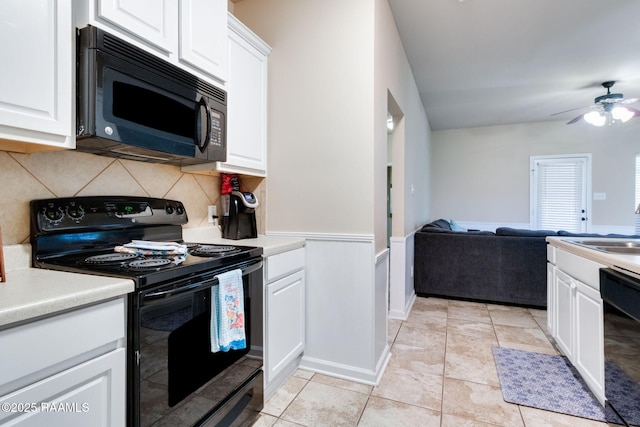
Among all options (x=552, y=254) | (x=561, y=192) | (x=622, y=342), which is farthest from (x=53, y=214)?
(x=561, y=192)

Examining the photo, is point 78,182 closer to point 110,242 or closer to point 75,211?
point 75,211

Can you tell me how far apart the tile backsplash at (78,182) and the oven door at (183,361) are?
0.69m

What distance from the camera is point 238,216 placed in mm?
2139

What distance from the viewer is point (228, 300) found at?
4.55 feet

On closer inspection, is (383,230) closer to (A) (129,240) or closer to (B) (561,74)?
(A) (129,240)

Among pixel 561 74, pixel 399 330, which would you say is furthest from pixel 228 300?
pixel 561 74

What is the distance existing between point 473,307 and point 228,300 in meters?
3.21

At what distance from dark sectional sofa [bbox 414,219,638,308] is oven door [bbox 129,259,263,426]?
9.62 feet

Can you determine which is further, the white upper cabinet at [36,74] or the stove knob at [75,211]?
the stove knob at [75,211]

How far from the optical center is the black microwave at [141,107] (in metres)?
1.17

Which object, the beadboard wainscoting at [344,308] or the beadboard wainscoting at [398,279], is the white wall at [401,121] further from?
the beadboard wainscoting at [344,308]

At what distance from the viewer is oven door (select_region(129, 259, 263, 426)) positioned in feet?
3.43

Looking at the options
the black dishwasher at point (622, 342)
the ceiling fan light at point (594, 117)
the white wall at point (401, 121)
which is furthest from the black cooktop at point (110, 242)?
the ceiling fan light at point (594, 117)

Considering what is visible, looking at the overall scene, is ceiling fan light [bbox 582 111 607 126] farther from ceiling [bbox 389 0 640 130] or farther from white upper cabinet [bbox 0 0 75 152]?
white upper cabinet [bbox 0 0 75 152]
